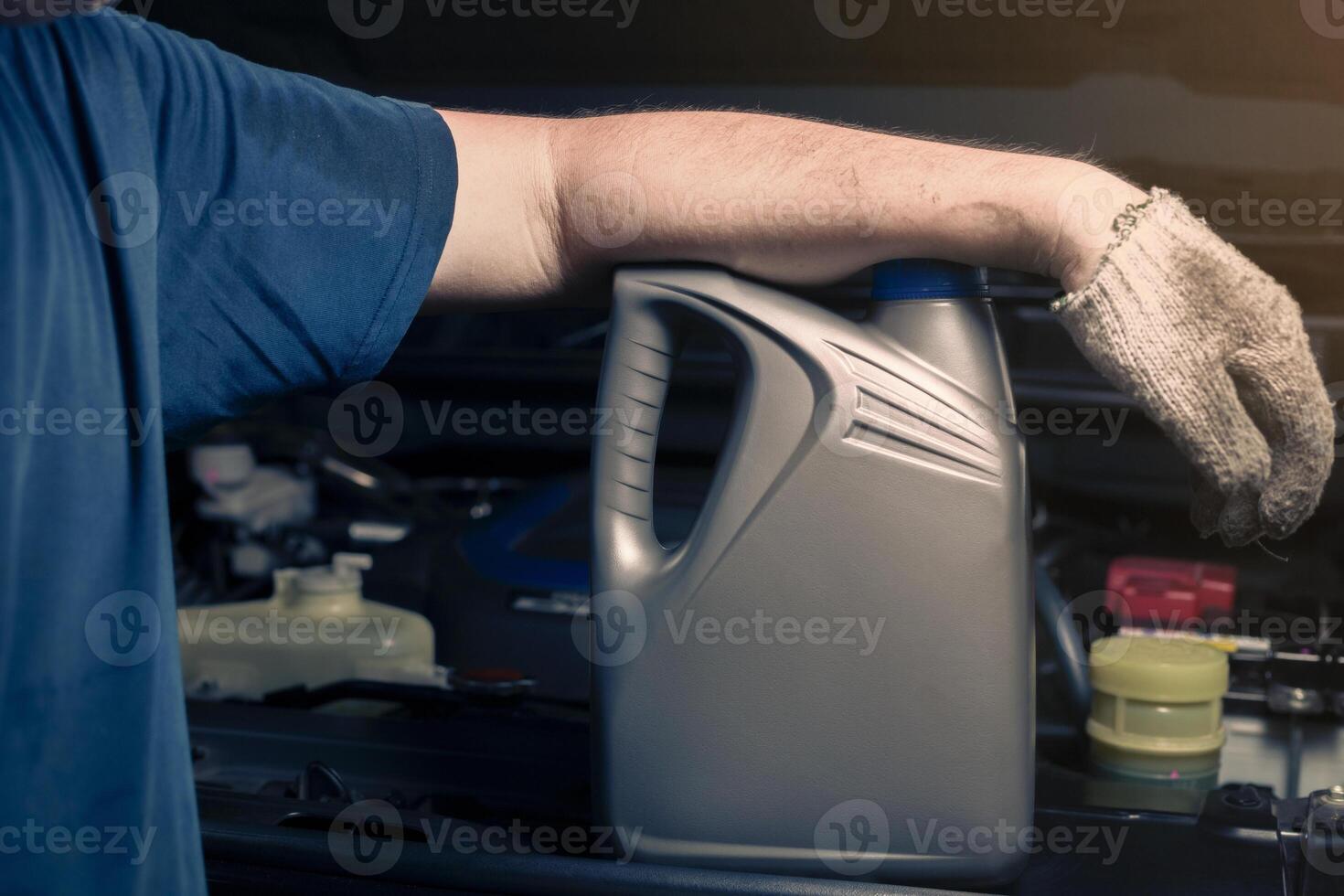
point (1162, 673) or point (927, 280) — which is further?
point (1162, 673)

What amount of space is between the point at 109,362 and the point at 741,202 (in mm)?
368

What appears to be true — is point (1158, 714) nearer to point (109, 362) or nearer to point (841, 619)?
point (841, 619)

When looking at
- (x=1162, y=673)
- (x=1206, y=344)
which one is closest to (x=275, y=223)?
(x=1206, y=344)

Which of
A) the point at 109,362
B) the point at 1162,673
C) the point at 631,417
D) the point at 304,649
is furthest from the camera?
the point at 304,649

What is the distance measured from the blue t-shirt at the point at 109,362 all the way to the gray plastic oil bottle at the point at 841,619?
0.25 metres

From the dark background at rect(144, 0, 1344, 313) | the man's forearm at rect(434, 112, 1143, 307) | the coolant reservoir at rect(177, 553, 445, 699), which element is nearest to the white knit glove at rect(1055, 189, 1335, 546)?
the man's forearm at rect(434, 112, 1143, 307)

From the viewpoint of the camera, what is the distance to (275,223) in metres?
0.72

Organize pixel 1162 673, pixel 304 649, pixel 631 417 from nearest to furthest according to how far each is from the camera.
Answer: pixel 631 417
pixel 1162 673
pixel 304 649

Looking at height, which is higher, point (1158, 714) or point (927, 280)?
point (927, 280)

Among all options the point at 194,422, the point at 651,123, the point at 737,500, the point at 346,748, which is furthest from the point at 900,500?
the point at 346,748

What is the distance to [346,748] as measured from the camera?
3.27 ft

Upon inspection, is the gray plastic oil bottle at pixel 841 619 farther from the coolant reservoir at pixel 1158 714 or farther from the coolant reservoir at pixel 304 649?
the coolant reservoir at pixel 304 649

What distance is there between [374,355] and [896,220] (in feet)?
1.14

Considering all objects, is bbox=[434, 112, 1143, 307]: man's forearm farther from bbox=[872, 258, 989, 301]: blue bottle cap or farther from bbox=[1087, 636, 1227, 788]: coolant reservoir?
bbox=[1087, 636, 1227, 788]: coolant reservoir
